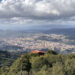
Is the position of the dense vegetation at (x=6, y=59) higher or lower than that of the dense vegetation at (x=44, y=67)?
lower

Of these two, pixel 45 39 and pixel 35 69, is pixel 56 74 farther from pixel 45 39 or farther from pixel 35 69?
pixel 45 39

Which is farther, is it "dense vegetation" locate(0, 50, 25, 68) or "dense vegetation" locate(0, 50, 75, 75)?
"dense vegetation" locate(0, 50, 25, 68)

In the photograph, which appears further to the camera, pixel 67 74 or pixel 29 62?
pixel 29 62

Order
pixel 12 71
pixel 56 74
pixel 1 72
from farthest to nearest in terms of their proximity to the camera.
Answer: pixel 1 72
pixel 12 71
pixel 56 74

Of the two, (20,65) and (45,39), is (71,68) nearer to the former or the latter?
(20,65)

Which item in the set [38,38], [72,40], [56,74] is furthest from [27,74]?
[38,38]

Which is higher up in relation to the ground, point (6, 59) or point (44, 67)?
point (44, 67)

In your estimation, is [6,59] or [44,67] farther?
[6,59]

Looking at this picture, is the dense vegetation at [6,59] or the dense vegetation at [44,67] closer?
the dense vegetation at [44,67]

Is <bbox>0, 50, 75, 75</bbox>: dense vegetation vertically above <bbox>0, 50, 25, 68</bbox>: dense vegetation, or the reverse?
<bbox>0, 50, 75, 75</bbox>: dense vegetation

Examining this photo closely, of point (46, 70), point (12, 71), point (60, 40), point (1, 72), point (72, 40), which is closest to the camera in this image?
point (46, 70)
